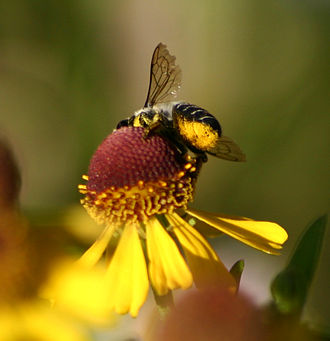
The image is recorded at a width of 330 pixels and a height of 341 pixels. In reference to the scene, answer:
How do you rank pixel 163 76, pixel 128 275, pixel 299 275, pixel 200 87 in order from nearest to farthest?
pixel 299 275 → pixel 128 275 → pixel 163 76 → pixel 200 87

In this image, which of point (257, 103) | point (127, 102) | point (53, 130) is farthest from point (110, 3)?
point (257, 103)

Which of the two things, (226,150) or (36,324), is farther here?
(226,150)

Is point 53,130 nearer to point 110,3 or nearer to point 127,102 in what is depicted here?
point 127,102

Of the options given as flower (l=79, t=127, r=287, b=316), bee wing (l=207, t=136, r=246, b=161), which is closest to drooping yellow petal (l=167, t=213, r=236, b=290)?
flower (l=79, t=127, r=287, b=316)

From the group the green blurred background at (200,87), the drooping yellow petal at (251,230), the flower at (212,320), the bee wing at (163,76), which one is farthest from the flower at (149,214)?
the green blurred background at (200,87)

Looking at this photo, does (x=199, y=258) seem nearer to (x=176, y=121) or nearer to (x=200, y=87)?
(x=176, y=121)

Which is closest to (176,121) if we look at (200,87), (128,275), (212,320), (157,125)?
(157,125)

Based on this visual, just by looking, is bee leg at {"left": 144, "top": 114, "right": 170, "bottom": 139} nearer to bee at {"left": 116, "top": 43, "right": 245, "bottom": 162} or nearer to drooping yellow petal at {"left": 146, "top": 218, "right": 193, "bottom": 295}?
bee at {"left": 116, "top": 43, "right": 245, "bottom": 162}

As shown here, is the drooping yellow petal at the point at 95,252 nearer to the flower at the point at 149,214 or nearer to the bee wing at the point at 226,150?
the flower at the point at 149,214
